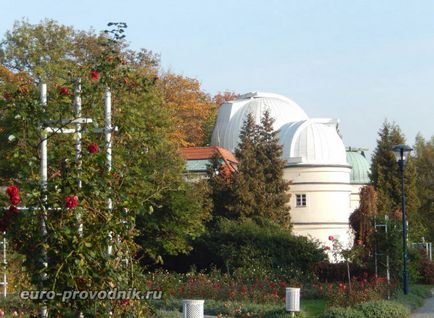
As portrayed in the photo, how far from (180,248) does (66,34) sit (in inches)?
788

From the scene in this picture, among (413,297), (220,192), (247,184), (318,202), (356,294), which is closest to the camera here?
(356,294)

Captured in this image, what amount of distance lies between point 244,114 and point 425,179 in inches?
760

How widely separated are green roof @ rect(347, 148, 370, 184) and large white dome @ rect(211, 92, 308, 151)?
9097 mm

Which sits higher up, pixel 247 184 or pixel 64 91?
pixel 247 184

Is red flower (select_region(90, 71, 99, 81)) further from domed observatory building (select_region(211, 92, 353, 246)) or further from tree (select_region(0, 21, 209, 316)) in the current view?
domed observatory building (select_region(211, 92, 353, 246))

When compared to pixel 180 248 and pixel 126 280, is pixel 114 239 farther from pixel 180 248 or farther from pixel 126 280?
pixel 180 248

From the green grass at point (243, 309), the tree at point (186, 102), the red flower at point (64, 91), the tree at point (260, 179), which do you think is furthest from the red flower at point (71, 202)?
the tree at point (186, 102)

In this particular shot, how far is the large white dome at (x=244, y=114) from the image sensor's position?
6538 centimetres

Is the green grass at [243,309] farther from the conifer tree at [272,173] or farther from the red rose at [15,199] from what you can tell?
the conifer tree at [272,173]

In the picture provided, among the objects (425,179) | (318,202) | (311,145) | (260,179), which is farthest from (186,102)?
(425,179)

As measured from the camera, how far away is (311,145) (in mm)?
58531

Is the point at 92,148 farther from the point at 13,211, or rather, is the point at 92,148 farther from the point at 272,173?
the point at 272,173

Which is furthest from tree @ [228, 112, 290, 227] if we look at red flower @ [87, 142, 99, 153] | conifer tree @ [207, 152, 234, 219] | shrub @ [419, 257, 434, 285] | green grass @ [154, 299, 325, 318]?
red flower @ [87, 142, 99, 153]

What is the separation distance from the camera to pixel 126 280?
31.4ft
